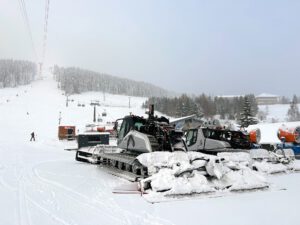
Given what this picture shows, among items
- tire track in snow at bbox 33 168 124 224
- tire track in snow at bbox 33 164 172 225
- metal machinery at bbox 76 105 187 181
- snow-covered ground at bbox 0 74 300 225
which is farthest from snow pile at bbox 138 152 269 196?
tire track in snow at bbox 33 168 124 224

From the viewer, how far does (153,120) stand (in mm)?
12234

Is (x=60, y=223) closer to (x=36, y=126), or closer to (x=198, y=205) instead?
(x=198, y=205)

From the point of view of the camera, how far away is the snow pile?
8121 millimetres

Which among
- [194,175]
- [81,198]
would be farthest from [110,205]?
[194,175]

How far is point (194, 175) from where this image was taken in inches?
339

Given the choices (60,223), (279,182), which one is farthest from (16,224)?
(279,182)

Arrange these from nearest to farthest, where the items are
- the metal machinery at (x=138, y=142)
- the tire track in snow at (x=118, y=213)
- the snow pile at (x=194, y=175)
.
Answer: the tire track in snow at (x=118, y=213), the snow pile at (x=194, y=175), the metal machinery at (x=138, y=142)

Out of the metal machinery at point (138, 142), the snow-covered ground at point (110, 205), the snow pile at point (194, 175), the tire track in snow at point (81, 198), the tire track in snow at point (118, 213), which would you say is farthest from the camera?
the metal machinery at point (138, 142)

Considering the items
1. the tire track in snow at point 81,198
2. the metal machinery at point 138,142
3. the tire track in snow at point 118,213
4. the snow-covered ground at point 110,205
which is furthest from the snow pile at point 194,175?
the tire track in snow at point 81,198

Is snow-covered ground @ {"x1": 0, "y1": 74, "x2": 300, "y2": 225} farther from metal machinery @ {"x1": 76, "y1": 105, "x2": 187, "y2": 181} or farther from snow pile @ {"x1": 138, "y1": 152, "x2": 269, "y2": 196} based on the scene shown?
metal machinery @ {"x1": 76, "y1": 105, "x2": 187, "y2": 181}

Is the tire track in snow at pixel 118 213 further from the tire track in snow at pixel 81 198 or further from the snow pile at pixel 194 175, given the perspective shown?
the snow pile at pixel 194 175

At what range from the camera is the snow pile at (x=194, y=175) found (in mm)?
8121

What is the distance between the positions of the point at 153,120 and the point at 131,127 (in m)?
1.05

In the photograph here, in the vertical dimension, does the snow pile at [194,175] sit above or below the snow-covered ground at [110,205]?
above
